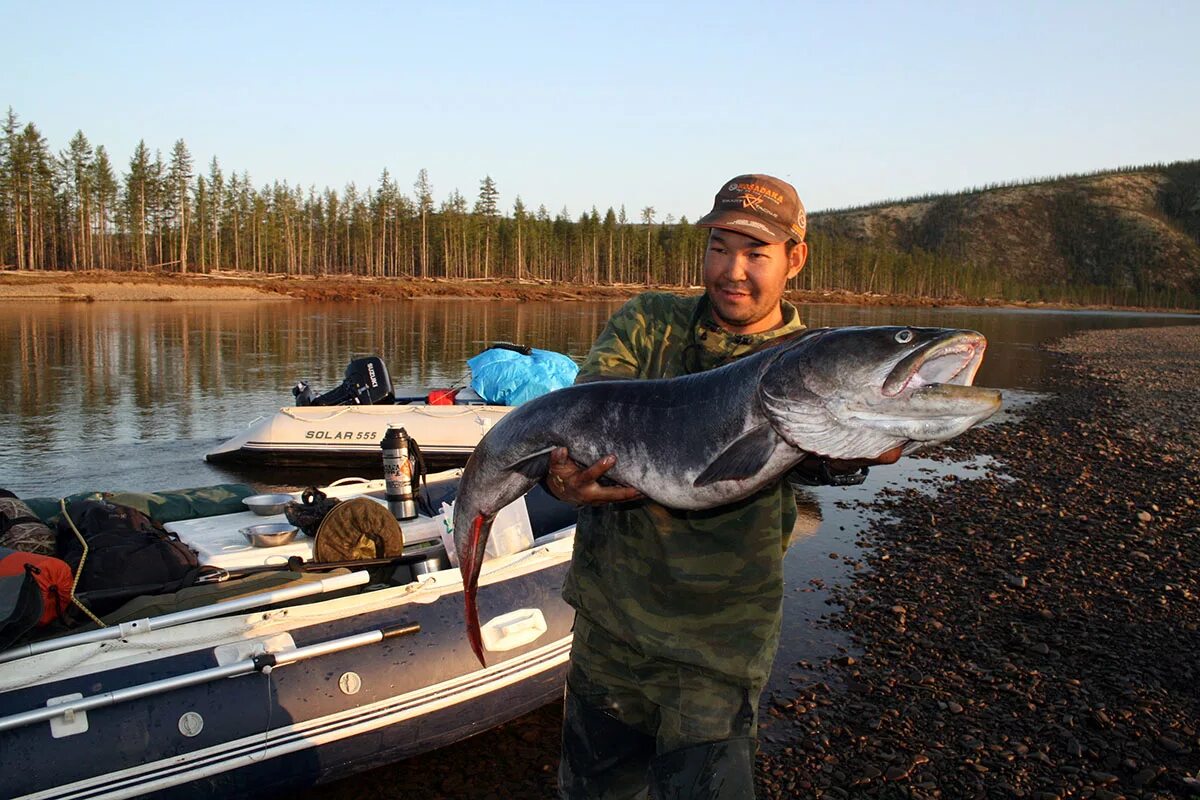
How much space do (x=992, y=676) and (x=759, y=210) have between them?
16.3 feet

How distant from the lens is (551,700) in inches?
250

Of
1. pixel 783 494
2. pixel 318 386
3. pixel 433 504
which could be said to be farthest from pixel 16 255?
pixel 783 494

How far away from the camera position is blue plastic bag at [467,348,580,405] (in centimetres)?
1416

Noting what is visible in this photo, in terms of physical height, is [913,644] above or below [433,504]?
below

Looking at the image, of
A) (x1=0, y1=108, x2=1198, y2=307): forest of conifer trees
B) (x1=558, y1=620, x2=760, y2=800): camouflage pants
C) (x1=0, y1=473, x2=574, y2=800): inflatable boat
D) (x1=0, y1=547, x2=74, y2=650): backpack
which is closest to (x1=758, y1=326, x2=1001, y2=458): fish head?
(x1=558, y1=620, x2=760, y2=800): camouflage pants

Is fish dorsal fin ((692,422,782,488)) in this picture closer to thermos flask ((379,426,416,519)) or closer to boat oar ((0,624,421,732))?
boat oar ((0,624,421,732))

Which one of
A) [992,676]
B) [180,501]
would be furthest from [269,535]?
[992,676]

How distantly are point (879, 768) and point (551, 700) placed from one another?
A: 241cm

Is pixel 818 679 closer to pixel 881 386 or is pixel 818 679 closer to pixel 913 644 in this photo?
pixel 913 644

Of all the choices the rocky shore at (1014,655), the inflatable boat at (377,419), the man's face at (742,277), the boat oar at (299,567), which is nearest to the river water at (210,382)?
the inflatable boat at (377,419)

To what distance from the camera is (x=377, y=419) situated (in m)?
13.6

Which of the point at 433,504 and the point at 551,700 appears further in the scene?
the point at 433,504

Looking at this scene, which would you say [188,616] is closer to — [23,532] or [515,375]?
[23,532]

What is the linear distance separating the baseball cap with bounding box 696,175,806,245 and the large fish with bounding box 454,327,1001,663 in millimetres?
608
